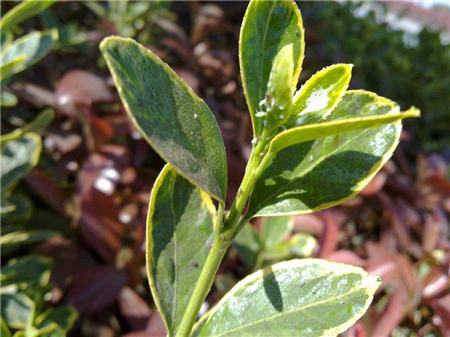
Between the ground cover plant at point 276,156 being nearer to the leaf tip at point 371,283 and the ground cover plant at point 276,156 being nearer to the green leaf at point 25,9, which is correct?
the leaf tip at point 371,283

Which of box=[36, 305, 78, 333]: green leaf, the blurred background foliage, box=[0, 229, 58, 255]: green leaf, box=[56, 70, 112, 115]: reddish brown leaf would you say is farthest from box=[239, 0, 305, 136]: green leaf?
box=[56, 70, 112, 115]: reddish brown leaf

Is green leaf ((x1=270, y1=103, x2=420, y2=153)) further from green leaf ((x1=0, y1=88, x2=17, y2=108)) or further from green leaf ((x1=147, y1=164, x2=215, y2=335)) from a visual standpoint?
green leaf ((x1=0, y1=88, x2=17, y2=108))

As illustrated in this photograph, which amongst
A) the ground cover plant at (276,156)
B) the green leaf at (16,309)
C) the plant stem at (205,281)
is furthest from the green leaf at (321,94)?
the green leaf at (16,309)

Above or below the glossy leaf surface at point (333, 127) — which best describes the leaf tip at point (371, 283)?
below

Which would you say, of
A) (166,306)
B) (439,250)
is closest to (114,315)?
(166,306)

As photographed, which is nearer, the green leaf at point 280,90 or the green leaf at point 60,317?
the green leaf at point 280,90
